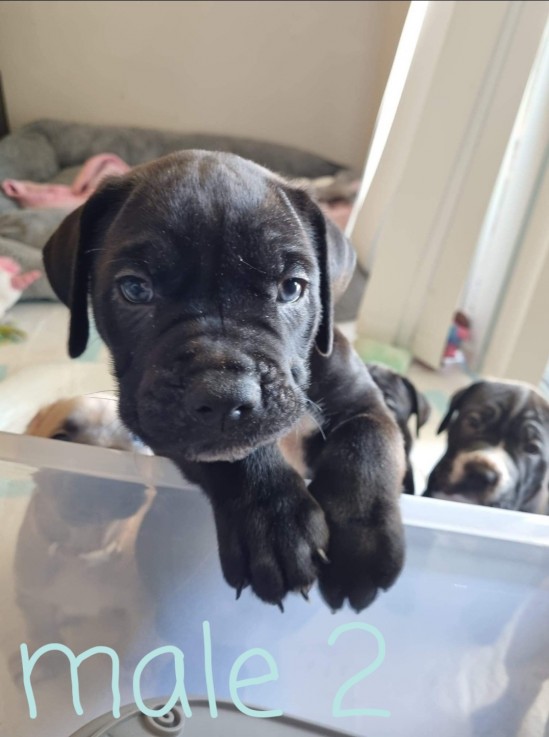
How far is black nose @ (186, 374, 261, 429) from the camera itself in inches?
34.3

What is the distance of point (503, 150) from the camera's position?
206 centimetres

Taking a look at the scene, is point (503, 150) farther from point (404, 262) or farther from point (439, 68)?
point (404, 262)

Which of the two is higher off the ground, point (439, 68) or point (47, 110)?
point (439, 68)

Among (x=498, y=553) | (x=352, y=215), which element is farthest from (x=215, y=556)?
(x=352, y=215)

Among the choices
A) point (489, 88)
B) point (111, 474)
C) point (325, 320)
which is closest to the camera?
point (111, 474)

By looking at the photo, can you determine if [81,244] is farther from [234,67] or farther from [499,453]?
[234,67]

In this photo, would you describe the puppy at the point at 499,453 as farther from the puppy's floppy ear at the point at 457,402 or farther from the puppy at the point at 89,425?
the puppy at the point at 89,425

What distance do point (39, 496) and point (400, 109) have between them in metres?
1.81

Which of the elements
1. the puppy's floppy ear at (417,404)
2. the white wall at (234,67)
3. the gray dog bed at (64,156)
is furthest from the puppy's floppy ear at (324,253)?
the white wall at (234,67)

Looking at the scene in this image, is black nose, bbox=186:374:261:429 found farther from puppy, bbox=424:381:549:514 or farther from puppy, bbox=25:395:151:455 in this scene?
puppy, bbox=424:381:549:514

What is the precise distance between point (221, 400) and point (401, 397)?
2.82ft

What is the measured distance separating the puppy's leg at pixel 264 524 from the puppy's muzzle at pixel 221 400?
127 mm

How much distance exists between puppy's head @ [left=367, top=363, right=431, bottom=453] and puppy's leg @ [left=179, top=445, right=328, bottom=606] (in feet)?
2.09

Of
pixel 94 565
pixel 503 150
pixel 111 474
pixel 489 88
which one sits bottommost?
pixel 94 565
